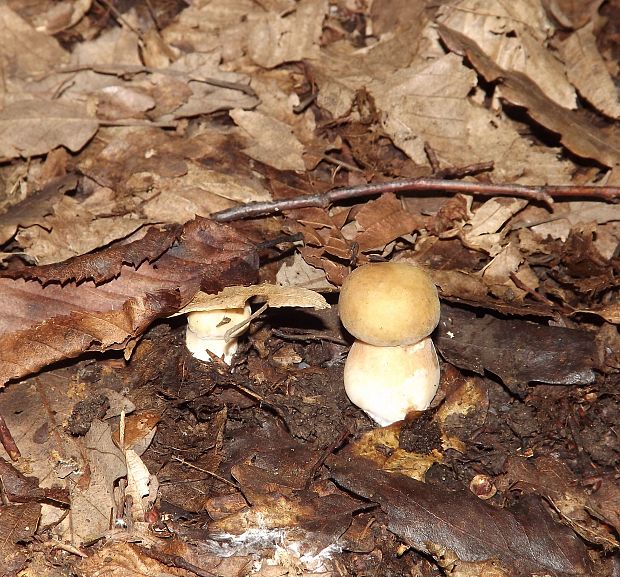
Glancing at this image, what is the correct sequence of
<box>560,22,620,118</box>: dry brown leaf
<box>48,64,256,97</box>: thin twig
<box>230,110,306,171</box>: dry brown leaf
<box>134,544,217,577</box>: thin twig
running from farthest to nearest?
<box>48,64,256,97</box>: thin twig → <box>560,22,620,118</box>: dry brown leaf → <box>230,110,306,171</box>: dry brown leaf → <box>134,544,217,577</box>: thin twig

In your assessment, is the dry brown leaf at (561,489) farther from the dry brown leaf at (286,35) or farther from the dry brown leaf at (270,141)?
the dry brown leaf at (286,35)

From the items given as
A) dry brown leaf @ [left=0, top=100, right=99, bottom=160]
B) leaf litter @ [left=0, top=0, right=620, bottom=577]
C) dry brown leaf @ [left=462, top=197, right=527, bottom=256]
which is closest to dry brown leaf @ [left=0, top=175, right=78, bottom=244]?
leaf litter @ [left=0, top=0, right=620, bottom=577]

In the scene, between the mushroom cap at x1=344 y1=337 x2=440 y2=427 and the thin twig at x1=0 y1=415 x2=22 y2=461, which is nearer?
the thin twig at x1=0 y1=415 x2=22 y2=461

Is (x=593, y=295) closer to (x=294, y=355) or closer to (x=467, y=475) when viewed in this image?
(x=467, y=475)

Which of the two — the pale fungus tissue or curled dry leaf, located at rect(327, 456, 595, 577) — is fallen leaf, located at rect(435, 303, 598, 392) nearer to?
the pale fungus tissue

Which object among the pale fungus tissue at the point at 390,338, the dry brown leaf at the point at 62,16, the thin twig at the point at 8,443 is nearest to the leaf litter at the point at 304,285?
the thin twig at the point at 8,443
